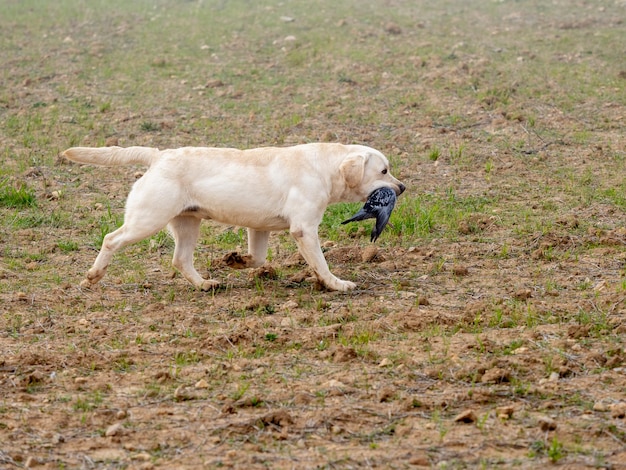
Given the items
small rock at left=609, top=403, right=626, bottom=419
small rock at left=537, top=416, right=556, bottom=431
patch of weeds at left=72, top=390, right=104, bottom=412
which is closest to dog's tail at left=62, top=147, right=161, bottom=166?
patch of weeds at left=72, top=390, right=104, bottom=412

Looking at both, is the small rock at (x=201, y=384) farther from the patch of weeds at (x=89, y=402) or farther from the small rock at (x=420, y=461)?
the small rock at (x=420, y=461)

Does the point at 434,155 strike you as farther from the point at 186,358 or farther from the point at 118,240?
the point at 186,358

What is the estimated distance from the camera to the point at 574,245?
8.06 metres

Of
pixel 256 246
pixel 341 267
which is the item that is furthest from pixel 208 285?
pixel 341 267

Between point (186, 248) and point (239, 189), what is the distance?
0.70 m

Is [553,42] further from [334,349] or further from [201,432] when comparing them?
[201,432]

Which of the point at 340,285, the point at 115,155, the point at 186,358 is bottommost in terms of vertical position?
the point at 340,285

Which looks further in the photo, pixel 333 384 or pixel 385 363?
pixel 385 363

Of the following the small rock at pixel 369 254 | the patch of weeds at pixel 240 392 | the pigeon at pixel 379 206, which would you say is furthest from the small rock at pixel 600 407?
the small rock at pixel 369 254

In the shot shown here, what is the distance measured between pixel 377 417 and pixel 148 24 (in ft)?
46.2

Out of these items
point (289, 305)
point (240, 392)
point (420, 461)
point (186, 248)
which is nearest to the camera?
point (420, 461)

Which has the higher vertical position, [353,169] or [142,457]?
[353,169]

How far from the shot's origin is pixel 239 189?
7.36m

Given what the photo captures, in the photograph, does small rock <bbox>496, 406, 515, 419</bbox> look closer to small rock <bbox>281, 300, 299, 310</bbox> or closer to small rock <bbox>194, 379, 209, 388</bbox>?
small rock <bbox>194, 379, 209, 388</bbox>
